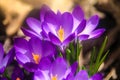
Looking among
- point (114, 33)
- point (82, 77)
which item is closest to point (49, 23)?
point (82, 77)

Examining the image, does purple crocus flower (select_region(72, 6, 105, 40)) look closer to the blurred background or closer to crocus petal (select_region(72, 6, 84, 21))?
crocus petal (select_region(72, 6, 84, 21))

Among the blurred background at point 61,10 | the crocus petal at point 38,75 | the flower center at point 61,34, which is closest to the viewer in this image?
the crocus petal at point 38,75

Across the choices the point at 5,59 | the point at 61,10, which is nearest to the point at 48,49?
the point at 5,59

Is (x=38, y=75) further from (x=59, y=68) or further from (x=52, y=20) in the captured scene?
(x=52, y=20)

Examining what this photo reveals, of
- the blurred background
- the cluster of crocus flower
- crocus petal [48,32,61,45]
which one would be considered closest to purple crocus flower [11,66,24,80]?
the cluster of crocus flower

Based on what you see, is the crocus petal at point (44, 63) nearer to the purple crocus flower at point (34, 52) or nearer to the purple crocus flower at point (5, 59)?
the purple crocus flower at point (34, 52)

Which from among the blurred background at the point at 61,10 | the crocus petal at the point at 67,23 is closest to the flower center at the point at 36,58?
the crocus petal at the point at 67,23

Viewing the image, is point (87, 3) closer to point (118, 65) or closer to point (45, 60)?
point (118, 65)
